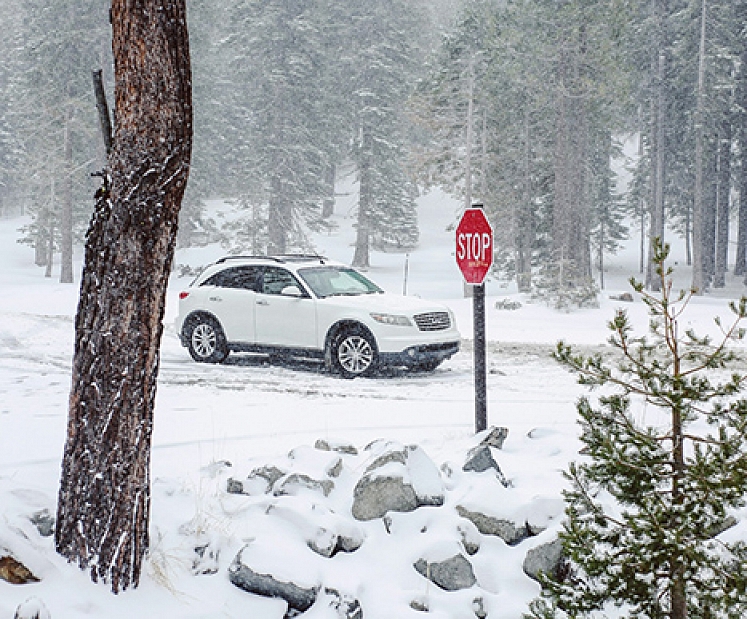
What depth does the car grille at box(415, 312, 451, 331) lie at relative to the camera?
11555 millimetres

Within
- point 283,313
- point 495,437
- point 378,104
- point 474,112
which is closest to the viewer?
point 495,437

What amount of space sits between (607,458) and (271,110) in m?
34.6

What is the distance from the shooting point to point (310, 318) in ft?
39.1

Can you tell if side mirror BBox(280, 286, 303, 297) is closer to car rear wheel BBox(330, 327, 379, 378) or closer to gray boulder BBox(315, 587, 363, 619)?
car rear wheel BBox(330, 327, 379, 378)

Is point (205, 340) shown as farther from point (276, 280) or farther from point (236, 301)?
point (276, 280)

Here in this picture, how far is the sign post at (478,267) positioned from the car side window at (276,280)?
5444 millimetres

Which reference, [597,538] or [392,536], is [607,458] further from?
[392,536]

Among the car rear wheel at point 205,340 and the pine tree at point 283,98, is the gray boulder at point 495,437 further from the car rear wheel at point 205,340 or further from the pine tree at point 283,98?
the pine tree at point 283,98

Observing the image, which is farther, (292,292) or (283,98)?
(283,98)

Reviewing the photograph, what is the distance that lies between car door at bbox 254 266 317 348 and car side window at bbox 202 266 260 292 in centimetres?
18

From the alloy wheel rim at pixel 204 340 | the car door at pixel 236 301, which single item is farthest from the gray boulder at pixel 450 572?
the alloy wheel rim at pixel 204 340

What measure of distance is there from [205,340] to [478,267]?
22.5ft

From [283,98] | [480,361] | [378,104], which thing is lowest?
[480,361]

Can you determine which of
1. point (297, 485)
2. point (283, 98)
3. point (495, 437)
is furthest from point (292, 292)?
point (283, 98)
